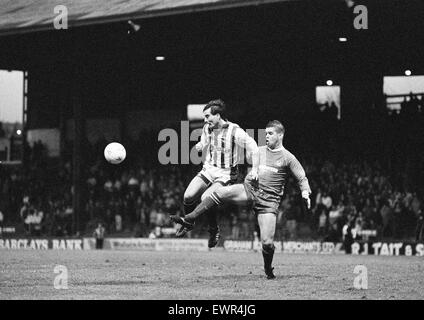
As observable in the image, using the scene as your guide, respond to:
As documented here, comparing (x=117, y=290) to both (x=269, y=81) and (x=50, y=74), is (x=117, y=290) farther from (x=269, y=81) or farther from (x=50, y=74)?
(x=50, y=74)

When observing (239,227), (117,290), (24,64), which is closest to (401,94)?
(239,227)

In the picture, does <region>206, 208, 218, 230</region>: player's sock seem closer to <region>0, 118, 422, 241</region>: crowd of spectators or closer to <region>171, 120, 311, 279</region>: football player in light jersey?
<region>171, 120, 311, 279</region>: football player in light jersey

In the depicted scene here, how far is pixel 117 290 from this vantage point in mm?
10891

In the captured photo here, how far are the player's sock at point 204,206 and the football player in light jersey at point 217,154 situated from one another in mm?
129

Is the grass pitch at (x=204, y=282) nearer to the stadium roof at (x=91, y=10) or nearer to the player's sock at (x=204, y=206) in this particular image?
the player's sock at (x=204, y=206)

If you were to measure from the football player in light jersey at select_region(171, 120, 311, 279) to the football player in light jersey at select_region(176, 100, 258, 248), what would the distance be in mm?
259

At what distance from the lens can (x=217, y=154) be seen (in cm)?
1312

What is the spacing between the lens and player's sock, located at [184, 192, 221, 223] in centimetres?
1223

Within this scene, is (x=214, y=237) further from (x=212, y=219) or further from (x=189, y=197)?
(x=189, y=197)

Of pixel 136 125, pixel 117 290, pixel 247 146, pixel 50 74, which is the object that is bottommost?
pixel 117 290

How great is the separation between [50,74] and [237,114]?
9905 millimetres

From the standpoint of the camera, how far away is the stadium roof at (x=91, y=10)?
2191cm
